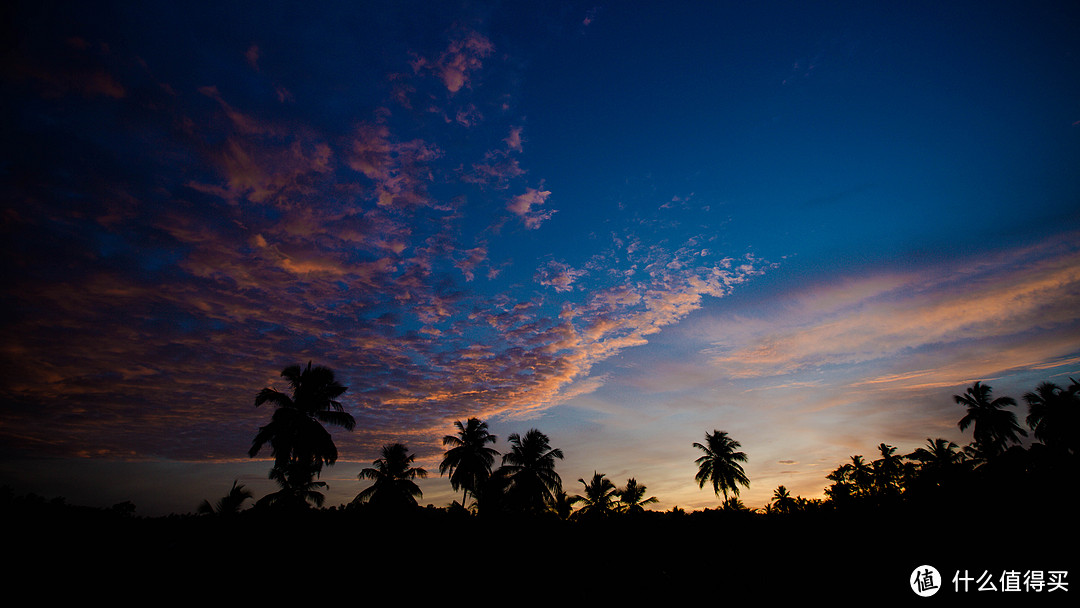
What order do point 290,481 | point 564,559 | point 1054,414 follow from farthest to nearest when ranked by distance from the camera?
point 1054,414 < point 290,481 < point 564,559

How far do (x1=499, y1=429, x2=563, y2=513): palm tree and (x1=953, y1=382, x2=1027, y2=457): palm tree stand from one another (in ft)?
134

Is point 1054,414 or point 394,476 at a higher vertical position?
point 1054,414

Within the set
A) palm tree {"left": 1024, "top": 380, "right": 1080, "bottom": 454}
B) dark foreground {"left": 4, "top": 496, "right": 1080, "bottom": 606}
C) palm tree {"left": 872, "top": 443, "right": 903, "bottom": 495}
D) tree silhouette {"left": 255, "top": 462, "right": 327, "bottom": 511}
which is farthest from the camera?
palm tree {"left": 872, "top": 443, "right": 903, "bottom": 495}

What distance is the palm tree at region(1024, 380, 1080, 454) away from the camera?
30.3 meters

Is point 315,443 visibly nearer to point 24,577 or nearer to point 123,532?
point 123,532

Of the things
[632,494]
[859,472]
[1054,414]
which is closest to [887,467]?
[859,472]

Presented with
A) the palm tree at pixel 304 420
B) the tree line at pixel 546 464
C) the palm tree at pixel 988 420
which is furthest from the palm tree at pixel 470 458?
the palm tree at pixel 988 420

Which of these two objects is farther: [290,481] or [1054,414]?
[1054,414]

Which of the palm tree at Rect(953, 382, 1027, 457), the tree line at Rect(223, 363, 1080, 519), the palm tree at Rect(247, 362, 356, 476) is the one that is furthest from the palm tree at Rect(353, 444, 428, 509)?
the palm tree at Rect(953, 382, 1027, 457)

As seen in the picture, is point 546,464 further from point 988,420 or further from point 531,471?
point 988,420

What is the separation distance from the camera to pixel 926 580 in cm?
601

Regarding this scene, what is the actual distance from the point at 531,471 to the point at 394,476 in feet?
41.0

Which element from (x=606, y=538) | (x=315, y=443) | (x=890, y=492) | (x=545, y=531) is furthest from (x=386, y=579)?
(x=315, y=443)

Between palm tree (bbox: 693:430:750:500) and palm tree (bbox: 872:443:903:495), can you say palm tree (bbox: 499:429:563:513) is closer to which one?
palm tree (bbox: 693:430:750:500)
